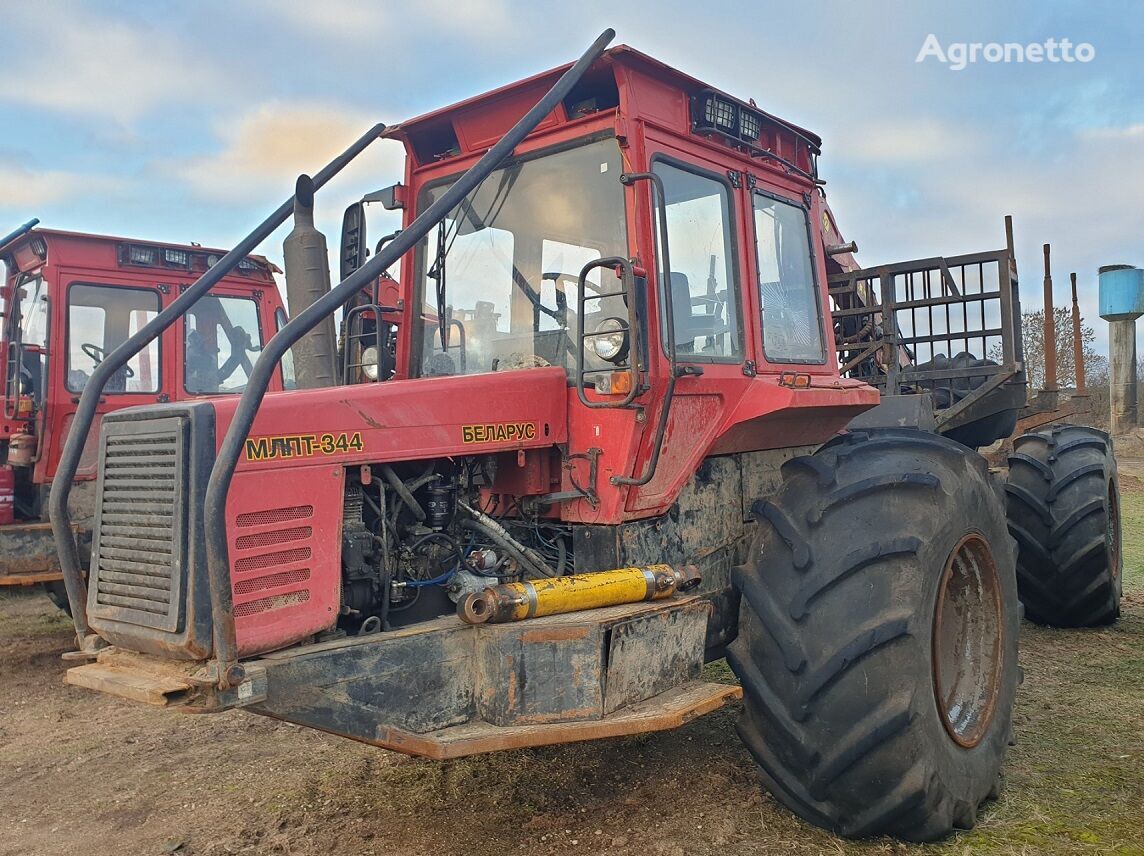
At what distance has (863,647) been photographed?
308 cm

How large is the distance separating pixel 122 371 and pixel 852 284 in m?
5.85

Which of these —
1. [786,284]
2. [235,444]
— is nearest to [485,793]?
[235,444]

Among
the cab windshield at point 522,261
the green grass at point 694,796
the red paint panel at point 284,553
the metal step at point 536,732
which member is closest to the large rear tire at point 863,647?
the green grass at point 694,796

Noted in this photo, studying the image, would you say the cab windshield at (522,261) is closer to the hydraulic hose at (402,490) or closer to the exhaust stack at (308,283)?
the exhaust stack at (308,283)

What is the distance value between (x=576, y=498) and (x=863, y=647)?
45.8 inches

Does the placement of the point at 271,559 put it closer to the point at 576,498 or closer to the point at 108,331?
the point at 576,498

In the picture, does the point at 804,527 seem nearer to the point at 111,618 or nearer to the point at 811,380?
the point at 811,380

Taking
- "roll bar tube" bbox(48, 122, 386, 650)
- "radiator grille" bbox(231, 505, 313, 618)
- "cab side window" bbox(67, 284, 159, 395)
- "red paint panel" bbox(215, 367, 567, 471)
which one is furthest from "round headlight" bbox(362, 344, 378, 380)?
"cab side window" bbox(67, 284, 159, 395)

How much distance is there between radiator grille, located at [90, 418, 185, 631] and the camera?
278 cm

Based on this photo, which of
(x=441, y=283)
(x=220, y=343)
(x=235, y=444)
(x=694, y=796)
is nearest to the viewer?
(x=235, y=444)

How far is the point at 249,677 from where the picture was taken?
8.76 ft

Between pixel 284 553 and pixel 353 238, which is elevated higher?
→ pixel 353 238

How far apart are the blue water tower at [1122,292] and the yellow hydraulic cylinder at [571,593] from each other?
18.8 meters

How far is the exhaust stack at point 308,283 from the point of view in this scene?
A: 3.67 meters
